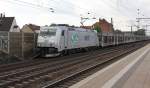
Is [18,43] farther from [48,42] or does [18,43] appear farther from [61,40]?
[61,40]

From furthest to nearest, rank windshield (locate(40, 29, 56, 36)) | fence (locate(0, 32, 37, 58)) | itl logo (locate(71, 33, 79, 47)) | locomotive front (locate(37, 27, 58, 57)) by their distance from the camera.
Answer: itl logo (locate(71, 33, 79, 47)), windshield (locate(40, 29, 56, 36)), locomotive front (locate(37, 27, 58, 57)), fence (locate(0, 32, 37, 58))

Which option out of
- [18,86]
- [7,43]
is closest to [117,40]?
[7,43]

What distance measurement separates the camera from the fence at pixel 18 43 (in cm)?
2900

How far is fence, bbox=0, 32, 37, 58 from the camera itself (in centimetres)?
2900

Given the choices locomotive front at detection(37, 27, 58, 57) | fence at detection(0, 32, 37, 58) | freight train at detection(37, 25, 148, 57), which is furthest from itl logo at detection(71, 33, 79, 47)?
fence at detection(0, 32, 37, 58)

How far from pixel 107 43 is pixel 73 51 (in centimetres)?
2133

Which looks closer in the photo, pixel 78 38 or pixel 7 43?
pixel 7 43

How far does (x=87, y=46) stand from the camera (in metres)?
43.8

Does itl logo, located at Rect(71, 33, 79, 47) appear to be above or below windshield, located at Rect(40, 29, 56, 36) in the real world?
below

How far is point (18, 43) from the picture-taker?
101 feet

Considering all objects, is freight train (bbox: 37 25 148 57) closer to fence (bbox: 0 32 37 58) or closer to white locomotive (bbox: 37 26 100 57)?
white locomotive (bbox: 37 26 100 57)

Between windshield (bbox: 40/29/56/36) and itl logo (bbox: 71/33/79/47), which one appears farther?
itl logo (bbox: 71/33/79/47)

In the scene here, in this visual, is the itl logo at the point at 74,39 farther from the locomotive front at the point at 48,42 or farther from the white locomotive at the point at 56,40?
the locomotive front at the point at 48,42

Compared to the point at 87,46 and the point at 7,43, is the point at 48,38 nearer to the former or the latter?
the point at 7,43
